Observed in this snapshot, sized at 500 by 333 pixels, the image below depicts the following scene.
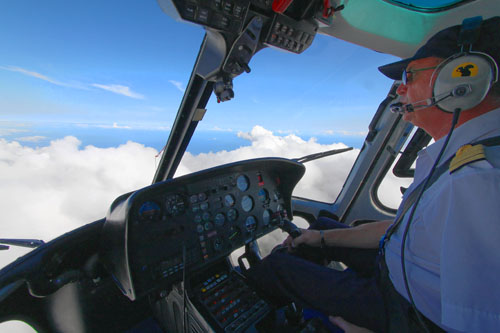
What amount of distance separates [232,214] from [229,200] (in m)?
0.11

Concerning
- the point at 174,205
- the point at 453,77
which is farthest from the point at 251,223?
the point at 453,77

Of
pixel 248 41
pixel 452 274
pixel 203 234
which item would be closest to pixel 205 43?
pixel 248 41

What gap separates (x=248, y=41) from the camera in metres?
1.49

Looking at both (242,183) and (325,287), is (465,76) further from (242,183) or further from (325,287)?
(242,183)

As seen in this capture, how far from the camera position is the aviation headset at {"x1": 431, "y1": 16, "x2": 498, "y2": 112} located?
780 millimetres

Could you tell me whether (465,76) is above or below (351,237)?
above

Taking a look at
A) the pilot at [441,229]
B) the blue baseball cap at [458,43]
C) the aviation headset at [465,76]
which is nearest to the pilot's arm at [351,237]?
the pilot at [441,229]

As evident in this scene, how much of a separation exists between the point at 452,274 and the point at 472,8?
206cm

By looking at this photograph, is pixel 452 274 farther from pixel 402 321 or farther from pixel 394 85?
pixel 394 85

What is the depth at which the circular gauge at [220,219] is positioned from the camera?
61.4 inches

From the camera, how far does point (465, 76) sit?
80 cm

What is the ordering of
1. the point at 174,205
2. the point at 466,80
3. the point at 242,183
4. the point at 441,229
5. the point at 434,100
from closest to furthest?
1. the point at 441,229
2. the point at 466,80
3. the point at 434,100
4. the point at 174,205
5. the point at 242,183

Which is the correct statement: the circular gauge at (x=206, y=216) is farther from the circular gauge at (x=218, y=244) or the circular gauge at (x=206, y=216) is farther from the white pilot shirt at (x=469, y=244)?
the white pilot shirt at (x=469, y=244)

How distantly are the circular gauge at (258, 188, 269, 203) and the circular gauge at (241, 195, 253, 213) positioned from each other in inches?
4.6
